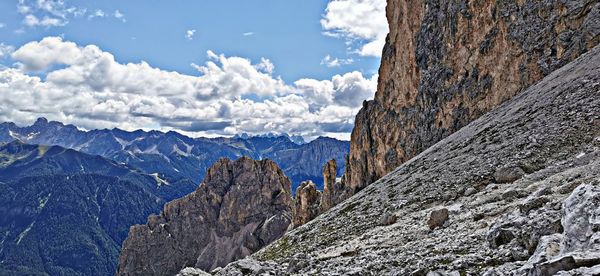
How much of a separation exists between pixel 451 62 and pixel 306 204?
212 feet

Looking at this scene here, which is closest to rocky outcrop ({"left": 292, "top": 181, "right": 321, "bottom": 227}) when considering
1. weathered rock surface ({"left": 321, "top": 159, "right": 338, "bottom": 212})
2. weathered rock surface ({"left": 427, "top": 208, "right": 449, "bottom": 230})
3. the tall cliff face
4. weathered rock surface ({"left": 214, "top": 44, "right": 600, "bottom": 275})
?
weathered rock surface ({"left": 321, "top": 159, "right": 338, "bottom": 212})

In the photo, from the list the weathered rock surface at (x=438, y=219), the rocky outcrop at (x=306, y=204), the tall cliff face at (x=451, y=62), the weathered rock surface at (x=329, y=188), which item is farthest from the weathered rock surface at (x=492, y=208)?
the rocky outcrop at (x=306, y=204)

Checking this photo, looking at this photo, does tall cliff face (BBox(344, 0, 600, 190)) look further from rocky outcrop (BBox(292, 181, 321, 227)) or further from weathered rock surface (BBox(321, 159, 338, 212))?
rocky outcrop (BBox(292, 181, 321, 227))

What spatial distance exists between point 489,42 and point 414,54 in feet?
79.6

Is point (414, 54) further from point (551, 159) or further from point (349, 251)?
point (349, 251)

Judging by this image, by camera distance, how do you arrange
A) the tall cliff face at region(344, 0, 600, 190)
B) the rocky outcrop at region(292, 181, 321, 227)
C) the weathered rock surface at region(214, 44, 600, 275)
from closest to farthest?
the weathered rock surface at region(214, 44, 600, 275) → the tall cliff face at region(344, 0, 600, 190) → the rocky outcrop at region(292, 181, 321, 227)

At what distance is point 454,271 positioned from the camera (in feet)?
59.1

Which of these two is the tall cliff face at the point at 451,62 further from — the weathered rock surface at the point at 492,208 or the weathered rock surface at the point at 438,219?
the weathered rock surface at the point at 438,219

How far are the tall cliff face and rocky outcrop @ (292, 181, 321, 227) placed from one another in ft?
→ 41.9

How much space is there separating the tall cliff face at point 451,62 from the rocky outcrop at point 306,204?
41.9 ft

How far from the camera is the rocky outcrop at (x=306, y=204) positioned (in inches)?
5224

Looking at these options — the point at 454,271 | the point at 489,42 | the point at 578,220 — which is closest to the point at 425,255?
the point at 454,271

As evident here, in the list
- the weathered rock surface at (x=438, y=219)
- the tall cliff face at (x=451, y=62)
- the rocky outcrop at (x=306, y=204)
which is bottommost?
the rocky outcrop at (x=306, y=204)

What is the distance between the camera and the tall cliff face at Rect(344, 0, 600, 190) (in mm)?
66562
